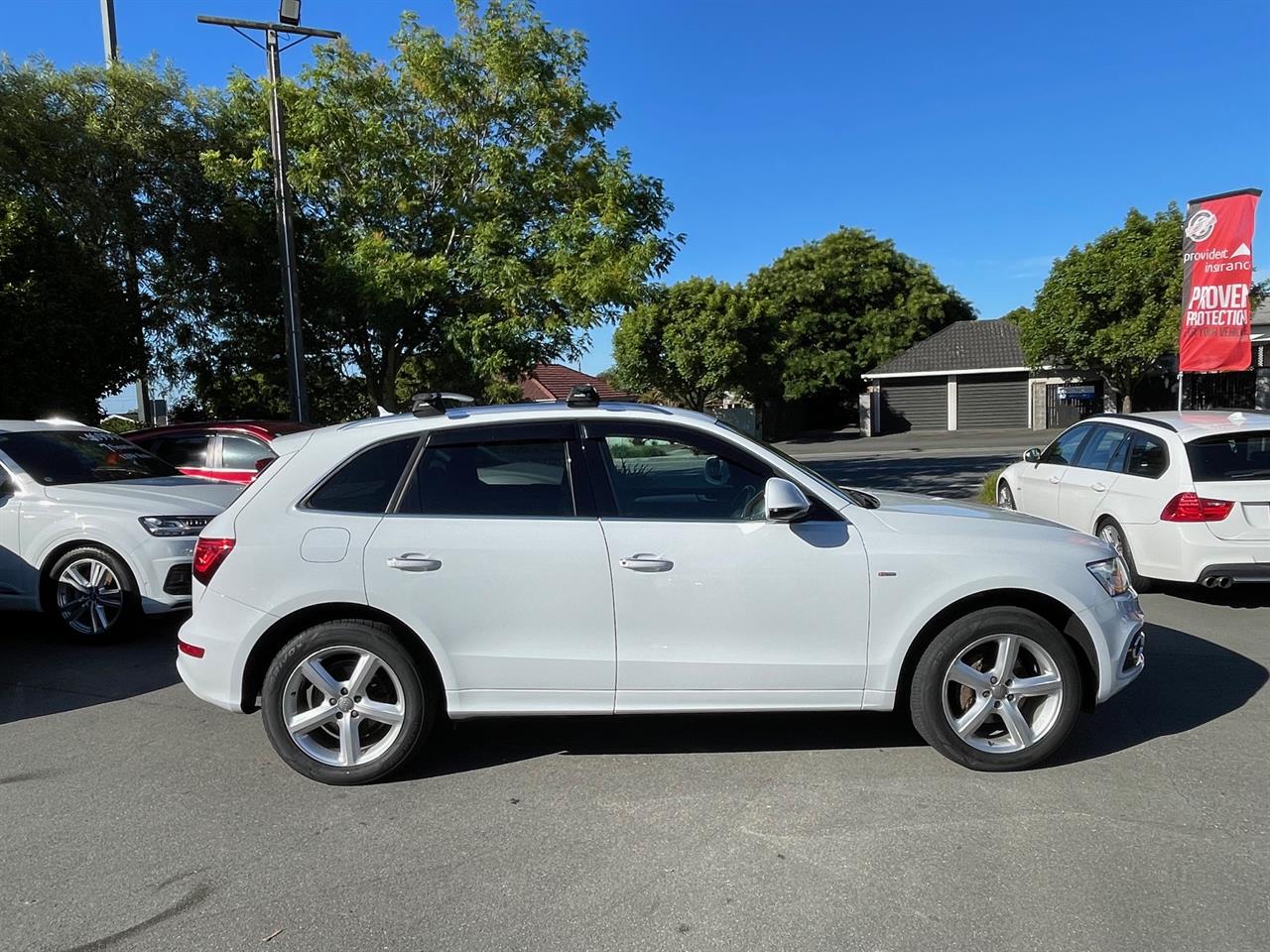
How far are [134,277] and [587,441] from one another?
1375 cm

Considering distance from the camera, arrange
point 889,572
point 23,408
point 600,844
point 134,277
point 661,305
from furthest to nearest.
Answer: point 661,305 → point 134,277 → point 23,408 → point 889,572 → point 600,844

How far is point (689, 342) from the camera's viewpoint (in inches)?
1405

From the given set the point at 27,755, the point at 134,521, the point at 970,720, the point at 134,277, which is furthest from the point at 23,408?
the point at 970,720

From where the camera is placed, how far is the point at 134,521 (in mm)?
6305

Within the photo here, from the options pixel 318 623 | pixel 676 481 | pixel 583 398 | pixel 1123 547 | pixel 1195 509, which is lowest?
pixel 1123 547

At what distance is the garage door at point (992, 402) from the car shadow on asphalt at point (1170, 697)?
36.5 m

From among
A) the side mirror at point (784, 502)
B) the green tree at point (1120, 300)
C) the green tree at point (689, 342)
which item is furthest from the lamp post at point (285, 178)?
the green tree at point (1120, 300)

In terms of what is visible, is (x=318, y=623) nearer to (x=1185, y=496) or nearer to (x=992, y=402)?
(x=1185, y=496)

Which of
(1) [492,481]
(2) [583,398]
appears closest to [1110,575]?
(2) [583,398]

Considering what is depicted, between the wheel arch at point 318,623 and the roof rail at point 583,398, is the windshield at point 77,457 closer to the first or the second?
the wheel arch at point 318,623

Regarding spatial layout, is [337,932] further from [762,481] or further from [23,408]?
[23,408]

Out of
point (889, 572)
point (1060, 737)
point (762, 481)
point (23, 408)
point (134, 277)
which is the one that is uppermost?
point (134, 277)

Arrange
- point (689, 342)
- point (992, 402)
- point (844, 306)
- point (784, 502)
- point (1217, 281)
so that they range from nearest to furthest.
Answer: point (784, 502)
point (1217, 281)
point (689, 342)
point (992, 402)
point (844, 306)

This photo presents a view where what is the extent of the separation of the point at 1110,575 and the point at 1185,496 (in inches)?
127
